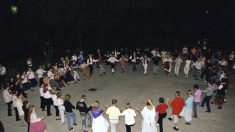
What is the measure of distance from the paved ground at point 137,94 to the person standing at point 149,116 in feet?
5.36

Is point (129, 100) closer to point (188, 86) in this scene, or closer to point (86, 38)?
point (188, 86)

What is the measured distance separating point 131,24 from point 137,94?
A: 58.8ft

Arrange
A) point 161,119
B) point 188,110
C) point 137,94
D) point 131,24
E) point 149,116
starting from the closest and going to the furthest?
point 149,116 < point 161,119 < point 188,110 < point 137,94 < point 131,24

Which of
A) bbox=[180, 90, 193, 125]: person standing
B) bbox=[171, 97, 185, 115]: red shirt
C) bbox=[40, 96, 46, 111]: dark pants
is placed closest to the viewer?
bbox=[171, 97, 185, 115]: red shirt

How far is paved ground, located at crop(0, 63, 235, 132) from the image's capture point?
45.6ft

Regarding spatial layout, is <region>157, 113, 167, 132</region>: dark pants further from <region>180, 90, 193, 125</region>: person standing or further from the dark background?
the dark background

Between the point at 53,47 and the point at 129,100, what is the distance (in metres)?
17.3

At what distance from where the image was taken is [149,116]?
1180 centimetres

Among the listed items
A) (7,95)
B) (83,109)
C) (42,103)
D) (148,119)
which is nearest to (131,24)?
(42,103)

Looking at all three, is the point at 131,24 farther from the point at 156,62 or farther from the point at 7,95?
the point at 7,95

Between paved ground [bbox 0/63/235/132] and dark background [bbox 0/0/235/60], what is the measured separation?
8989 millimetres

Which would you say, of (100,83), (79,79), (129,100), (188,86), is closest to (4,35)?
(79,79)

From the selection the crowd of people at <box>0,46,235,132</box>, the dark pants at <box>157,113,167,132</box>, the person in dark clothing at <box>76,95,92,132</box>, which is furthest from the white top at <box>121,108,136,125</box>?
the person in dark clothing at <box>76,95,92,132</box>

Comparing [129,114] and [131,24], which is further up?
[131,24]
